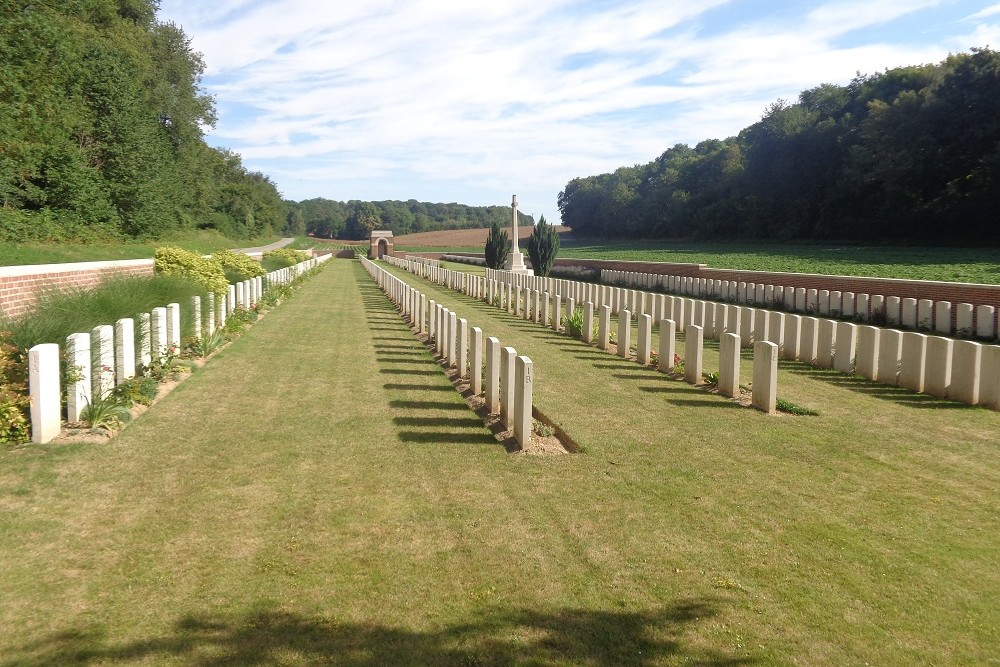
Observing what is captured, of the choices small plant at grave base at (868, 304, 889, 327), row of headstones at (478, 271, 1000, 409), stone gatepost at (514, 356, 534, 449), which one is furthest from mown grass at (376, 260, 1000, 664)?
small plant at grave base at (868, 304, 889, 327)

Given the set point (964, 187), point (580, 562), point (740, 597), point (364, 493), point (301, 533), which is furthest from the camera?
point (964, 187)

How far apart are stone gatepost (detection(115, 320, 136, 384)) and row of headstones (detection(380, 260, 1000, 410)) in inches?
271

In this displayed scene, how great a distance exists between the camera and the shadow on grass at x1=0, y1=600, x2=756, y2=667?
130 inches

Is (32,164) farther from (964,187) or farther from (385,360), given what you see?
(964,187)

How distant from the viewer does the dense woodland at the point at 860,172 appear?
39.0m

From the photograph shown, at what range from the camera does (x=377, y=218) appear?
14950 cm

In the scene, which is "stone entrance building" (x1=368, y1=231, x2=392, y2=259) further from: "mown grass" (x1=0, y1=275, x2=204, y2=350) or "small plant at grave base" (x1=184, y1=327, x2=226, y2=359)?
"mown grass" (x1=0, y1=275, x2=204, y2=350)

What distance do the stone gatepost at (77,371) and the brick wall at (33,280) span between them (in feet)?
7.81

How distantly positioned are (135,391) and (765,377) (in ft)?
21.2

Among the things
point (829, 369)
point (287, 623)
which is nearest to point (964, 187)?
point (829, 369)

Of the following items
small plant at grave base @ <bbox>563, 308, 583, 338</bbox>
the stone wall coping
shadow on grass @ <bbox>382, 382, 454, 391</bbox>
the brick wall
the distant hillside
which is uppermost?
the distant hillside

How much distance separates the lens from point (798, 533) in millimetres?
4762

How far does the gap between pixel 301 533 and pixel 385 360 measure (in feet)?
22.8

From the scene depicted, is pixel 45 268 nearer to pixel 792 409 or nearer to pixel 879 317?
pixel 792 409
